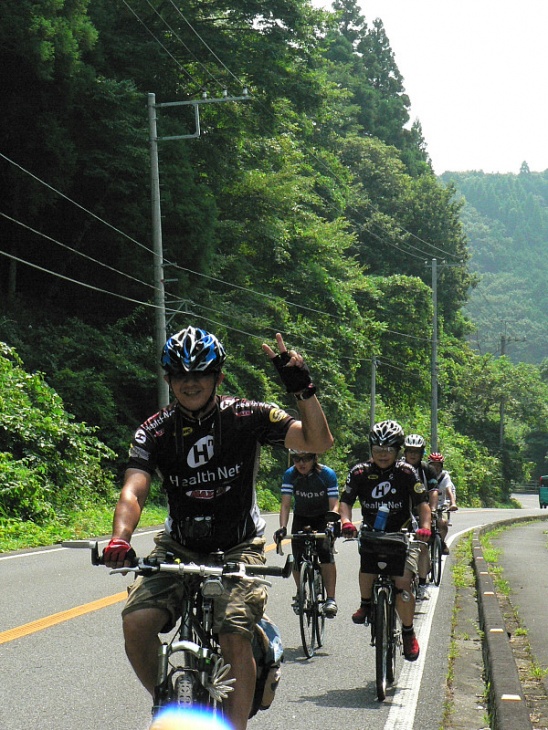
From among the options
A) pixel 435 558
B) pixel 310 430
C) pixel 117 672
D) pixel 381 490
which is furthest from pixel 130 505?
pixel 435 558

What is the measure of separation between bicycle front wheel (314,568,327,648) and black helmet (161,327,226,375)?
4.96 m

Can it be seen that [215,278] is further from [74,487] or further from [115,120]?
[74,487]

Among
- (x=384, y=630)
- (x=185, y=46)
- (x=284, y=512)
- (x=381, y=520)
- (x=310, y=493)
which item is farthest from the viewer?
(x=185, y=46)

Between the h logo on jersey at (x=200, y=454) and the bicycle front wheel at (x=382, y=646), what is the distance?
3198mm

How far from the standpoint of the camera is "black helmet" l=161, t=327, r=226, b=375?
404cm

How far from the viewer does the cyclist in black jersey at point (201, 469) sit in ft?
12.9

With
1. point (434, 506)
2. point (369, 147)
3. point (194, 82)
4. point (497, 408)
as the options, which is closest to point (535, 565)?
point (434, 506)

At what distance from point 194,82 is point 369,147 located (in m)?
36.6

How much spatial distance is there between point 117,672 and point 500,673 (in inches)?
106

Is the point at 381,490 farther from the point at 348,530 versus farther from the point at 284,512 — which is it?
the point at 284,512

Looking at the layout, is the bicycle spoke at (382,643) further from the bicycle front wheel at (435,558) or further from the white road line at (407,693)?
the bicycle front wheel at (435,558)

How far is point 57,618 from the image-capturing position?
9.52m

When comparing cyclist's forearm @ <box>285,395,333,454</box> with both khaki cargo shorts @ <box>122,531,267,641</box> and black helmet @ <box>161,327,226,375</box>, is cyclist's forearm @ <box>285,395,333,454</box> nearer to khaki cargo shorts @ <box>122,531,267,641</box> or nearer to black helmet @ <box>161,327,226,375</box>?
black helmet @ <box>161,327,226,375</box>

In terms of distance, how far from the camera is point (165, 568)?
375 centimetres
